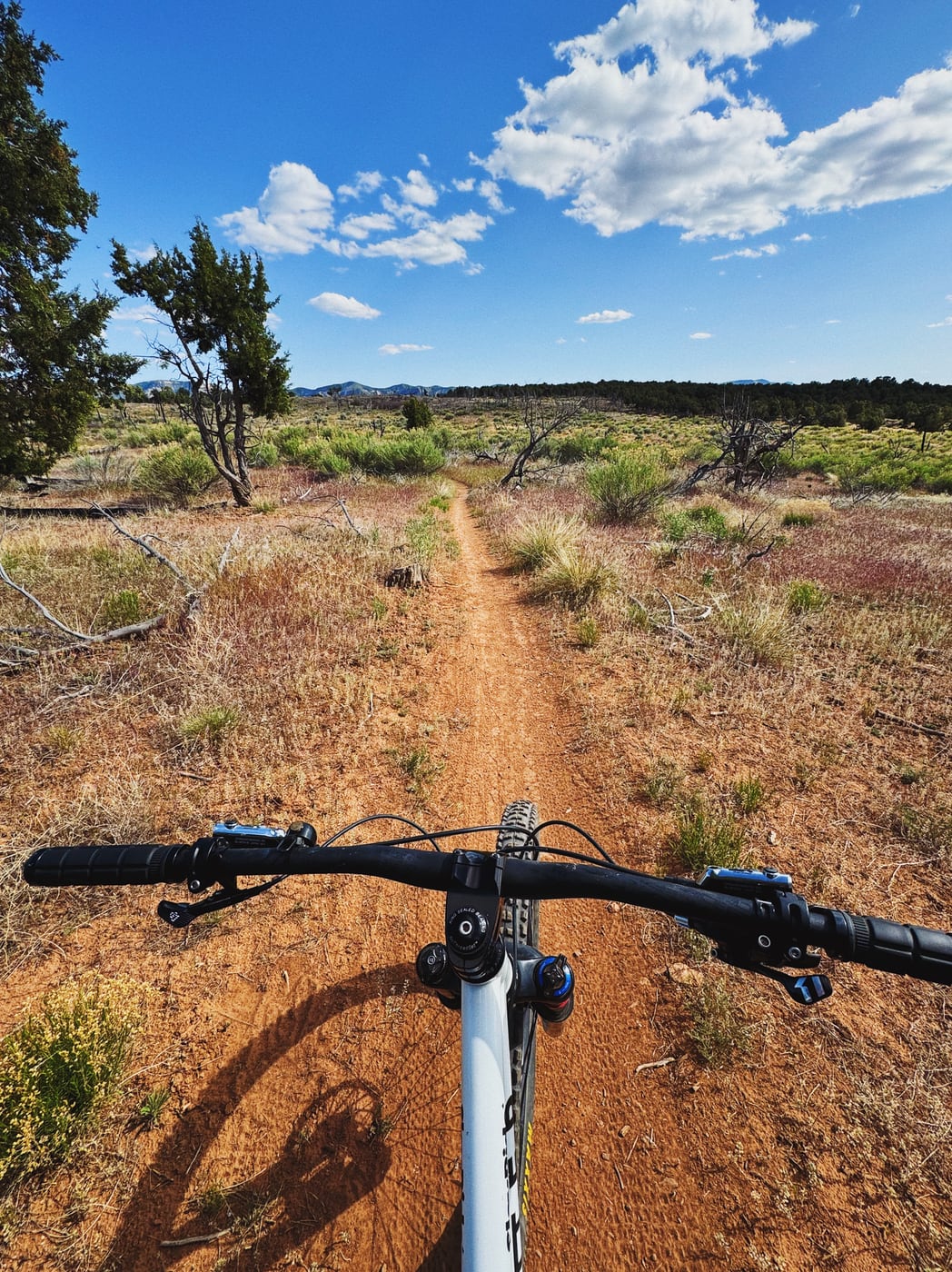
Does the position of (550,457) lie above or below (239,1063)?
above

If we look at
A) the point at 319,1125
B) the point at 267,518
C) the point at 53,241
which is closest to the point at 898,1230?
the point at 319,1125

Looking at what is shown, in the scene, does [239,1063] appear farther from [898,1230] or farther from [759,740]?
[759,740]

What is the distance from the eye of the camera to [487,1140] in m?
1.02

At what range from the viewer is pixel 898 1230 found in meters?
1.78

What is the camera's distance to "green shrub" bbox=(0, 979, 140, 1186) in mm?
1855

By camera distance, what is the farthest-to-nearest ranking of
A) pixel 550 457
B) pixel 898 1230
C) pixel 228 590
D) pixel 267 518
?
pixel 550 457
pixel 267 518
pixel 228 590
pixel 898 1230

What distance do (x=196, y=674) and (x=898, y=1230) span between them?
579 cm

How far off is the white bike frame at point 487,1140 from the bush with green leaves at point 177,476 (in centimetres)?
1908

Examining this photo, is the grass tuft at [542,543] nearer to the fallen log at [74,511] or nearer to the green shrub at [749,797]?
the green shrub at [749,797]

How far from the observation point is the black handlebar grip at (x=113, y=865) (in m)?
1.29

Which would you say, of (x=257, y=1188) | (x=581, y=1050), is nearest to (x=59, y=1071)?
(x=257, y=1188)

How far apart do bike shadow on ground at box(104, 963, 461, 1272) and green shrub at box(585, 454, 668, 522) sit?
1241 centimetres

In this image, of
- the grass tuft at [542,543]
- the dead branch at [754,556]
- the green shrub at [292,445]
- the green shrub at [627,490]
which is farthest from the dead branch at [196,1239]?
the green shrub at [292,445]

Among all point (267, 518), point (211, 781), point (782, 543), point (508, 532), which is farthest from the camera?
A: point (267, 518)
